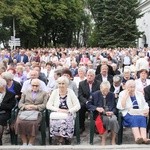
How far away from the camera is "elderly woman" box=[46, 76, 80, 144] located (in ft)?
27.2

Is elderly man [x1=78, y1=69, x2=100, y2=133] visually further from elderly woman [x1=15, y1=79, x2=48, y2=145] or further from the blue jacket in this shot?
elderly woman [x1=15, y1=79, x2=48, y2=145]

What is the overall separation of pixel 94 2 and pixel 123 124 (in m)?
50.9

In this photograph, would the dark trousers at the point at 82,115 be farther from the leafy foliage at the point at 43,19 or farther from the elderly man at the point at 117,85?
the leafy foliage at the point at 43,19

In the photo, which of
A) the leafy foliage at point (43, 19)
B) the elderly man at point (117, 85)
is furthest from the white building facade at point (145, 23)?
the elderly man at point (117, 85)

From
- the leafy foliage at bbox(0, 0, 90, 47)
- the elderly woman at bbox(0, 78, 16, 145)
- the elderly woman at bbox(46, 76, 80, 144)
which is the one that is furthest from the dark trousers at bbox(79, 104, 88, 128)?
the leafy foliage at bbox(0, 0, 90, 47)

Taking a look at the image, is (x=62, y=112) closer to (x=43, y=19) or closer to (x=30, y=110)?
(x=30, y=110)

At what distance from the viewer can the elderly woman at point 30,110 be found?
8.23 meters

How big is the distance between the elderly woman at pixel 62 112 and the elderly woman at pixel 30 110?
245mm

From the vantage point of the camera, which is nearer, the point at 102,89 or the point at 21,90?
the point at 102,89

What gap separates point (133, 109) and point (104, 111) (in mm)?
588

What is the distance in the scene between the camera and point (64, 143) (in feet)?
27.8

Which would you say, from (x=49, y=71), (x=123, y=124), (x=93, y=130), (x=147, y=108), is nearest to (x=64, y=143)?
(x=93, y=130)

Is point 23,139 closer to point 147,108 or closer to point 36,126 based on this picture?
point 36,126

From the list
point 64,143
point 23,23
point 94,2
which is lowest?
point 64,143
